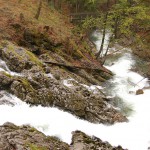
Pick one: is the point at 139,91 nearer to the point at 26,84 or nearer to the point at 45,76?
the point at 45,76

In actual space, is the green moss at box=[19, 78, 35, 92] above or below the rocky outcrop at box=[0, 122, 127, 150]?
above

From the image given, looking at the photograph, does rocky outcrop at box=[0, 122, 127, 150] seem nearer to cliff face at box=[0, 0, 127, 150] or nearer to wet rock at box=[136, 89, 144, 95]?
cliff face at box=[0, 0, 127, 150]

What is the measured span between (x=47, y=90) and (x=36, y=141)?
5.57 metres

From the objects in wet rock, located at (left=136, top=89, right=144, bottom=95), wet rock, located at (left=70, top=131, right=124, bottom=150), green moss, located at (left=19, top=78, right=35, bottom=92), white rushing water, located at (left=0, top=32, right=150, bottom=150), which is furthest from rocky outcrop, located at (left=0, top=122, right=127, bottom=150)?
wet rock, located at (left=136, top=89, right=144, bottom=95)

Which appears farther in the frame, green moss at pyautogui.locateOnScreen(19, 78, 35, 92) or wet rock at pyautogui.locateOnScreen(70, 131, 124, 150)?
green moss at pyautogui.locateOnScreen(19, 78, 35, 92)

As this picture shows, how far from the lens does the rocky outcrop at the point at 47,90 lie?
54.9ft

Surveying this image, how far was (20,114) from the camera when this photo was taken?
15.3 meters

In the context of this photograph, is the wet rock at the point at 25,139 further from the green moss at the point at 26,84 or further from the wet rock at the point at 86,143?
the green moss at the point at 26,84

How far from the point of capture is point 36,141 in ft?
41.8

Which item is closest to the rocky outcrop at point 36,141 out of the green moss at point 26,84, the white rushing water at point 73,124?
the white rushing water at point 73,124

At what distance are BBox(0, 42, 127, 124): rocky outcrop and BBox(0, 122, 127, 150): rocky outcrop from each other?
2760 mm

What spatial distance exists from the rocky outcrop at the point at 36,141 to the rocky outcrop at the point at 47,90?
9.06 feet

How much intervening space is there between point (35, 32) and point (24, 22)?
79.2 inches

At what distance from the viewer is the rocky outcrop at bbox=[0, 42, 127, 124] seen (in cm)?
1674
